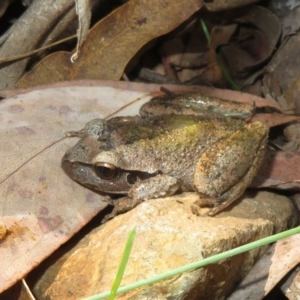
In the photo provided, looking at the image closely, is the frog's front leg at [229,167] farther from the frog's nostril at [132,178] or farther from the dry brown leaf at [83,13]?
the dry brown leaf at [83,13]

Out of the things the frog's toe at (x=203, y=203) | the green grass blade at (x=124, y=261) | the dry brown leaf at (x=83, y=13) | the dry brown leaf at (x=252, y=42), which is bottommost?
the frog's toe at (x=203, y=203)

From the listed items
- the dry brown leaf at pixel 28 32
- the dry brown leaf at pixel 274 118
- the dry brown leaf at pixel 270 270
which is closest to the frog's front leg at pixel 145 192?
the dry brown leaf at pixel 270 270

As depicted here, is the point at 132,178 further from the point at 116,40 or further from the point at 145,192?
the point at 116,40

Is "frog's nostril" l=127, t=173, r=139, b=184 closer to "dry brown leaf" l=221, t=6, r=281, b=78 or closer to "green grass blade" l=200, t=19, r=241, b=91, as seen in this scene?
"green grass blade" l=200, t=19, r=241, b=91

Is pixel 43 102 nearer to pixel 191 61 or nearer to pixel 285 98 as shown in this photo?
pixel 191 61

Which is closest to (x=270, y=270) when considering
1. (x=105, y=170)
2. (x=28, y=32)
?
(x=105, y=170)

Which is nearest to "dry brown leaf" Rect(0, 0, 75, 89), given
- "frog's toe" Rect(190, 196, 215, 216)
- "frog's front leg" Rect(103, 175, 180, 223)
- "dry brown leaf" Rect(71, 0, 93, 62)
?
"dry brown leaf" Rect(71, 0, 93, 62)

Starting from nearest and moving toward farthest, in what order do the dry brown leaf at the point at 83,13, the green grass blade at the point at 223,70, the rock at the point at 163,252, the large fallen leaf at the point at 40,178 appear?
the rock at the point at 163,252
the large fallen leaf at the point at 40,178
the dry brown leaf at the point at 83,13
the green grass blade at the point at 223,70
